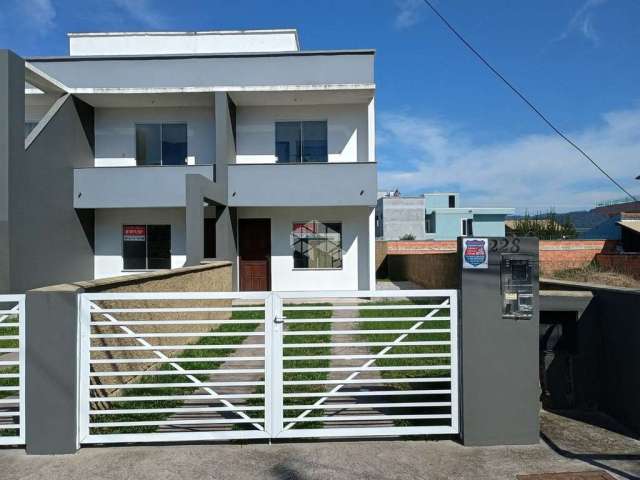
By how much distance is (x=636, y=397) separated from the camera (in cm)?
443

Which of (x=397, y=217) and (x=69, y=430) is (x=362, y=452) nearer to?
(x=69, y=430)

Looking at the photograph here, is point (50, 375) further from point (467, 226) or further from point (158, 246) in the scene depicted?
point (467, 226)

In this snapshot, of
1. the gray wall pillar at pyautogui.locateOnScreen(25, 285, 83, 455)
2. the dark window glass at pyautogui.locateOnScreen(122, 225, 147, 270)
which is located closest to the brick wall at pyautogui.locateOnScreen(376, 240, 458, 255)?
the dark window glass at pyautogui.locateOnScreen(122, 225, 147, 270)

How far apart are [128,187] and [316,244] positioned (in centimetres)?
637

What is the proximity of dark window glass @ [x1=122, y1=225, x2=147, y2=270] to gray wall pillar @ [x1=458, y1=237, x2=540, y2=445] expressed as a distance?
43.8 ft

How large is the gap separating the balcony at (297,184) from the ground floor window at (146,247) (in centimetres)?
323

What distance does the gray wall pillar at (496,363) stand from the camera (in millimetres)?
4258

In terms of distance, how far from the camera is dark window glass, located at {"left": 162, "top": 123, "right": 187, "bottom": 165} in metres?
15.1

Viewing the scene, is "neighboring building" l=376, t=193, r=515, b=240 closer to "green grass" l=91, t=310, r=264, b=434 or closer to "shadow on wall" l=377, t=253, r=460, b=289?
"shadow on wall" l=377, t=253, r=460, b=289

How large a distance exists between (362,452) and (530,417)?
1.67m

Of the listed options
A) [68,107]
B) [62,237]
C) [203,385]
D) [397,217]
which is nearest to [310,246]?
[62,237]

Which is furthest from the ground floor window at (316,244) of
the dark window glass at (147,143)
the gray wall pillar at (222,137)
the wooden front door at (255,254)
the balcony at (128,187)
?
the dark window glass at (147,143)

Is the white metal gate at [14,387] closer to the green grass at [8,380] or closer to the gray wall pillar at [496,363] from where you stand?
the green grass at [8,380]

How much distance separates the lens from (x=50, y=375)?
13.3ft
